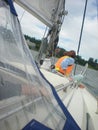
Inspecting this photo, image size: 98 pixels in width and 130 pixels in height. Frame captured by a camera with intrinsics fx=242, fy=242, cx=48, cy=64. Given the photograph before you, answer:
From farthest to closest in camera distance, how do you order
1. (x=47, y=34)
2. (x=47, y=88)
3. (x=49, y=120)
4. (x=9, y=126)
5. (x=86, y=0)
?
(x=86, y=0)
(x=47, y=34)
(x=47, y=88)
(x=49, y=120)
(x=9, y=126)

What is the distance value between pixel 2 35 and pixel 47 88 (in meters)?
0.50

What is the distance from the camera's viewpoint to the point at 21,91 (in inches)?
56.0

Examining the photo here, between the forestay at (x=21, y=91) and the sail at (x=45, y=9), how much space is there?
110 centimetres

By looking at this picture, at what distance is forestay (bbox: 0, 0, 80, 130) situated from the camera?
1.34 metres

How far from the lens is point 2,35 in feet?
4.54

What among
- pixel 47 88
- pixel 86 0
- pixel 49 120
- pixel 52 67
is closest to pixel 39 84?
pixel 47 88

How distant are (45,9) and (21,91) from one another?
93.2 inches

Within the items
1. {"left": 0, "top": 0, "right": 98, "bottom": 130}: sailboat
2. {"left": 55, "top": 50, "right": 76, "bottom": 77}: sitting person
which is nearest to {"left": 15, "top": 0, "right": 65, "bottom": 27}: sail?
{"left": 55, "top": 50, "right": 76, "bottom": 77}: sitting person

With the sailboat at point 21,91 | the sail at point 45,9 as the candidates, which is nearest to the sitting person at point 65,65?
the sail at point 45,9

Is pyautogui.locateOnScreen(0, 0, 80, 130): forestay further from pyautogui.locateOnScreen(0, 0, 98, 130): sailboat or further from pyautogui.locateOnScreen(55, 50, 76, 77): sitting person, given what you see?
pyautogui.locateOnScreen(55, 50, 76, 77): sitting person

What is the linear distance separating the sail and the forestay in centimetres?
110

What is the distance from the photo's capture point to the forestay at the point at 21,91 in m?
1.34

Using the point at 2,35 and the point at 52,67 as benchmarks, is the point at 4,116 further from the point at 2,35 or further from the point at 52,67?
the point at 52,67

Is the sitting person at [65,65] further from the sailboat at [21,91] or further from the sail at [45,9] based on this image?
the sailboat at [21,91]
